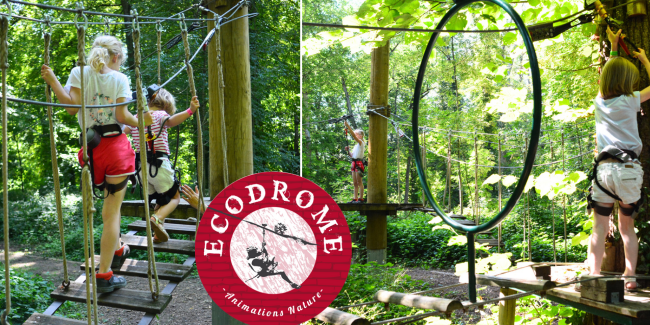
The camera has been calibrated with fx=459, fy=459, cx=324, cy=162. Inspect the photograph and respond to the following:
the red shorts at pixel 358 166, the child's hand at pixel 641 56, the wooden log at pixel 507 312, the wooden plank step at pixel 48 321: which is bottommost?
the wooden log at pixel 507 312

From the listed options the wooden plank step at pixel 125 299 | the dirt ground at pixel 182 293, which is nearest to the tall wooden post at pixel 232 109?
the wooden plank step at pixel 125 299

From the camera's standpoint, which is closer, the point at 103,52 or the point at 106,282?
the point at 103,52

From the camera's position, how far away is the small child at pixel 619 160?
2102 mm

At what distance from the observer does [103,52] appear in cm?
213

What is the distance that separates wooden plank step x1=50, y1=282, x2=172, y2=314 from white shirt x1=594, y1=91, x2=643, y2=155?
225cm

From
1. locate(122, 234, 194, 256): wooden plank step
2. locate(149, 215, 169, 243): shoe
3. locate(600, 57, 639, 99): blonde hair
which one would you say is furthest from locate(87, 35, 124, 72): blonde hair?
locate(600, 57, 639, 99): blonde hair

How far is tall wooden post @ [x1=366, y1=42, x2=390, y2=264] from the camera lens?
642 centimetres

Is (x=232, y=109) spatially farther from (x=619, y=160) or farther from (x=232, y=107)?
(x=619, y=160)

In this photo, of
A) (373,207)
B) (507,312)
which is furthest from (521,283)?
(373,207)

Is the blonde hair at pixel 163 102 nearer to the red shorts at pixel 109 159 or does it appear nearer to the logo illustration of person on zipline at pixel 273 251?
the red shorts at pixel 109 159

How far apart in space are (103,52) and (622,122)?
2.42 m

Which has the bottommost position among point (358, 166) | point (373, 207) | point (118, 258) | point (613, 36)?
point (373, 207)

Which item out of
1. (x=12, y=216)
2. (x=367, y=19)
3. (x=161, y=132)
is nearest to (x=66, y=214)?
(x=12, y=216)

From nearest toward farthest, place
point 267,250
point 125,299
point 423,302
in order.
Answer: point 423,302 → point 267,250 → point 125,299
